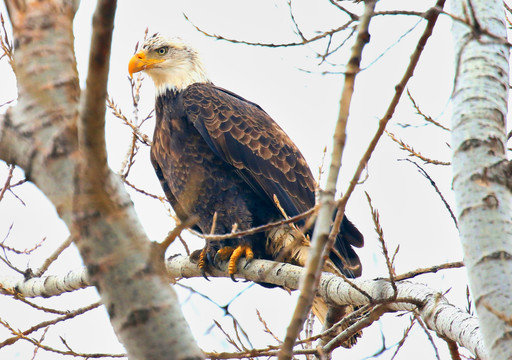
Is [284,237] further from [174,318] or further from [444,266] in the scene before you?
[174,318]

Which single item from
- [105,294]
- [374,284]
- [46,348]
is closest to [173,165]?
[46,348]

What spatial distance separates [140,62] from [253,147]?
1225 mm

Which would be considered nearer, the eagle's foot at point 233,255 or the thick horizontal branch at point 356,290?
the thick horizontal branch at point 356,290

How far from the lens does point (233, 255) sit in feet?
13.5

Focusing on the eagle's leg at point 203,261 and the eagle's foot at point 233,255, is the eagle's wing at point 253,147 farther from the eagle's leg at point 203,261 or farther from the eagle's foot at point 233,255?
Answer: the eagle's leg at point 203,261

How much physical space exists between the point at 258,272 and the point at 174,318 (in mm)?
2525

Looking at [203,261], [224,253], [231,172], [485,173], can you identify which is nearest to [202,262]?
[203,261]

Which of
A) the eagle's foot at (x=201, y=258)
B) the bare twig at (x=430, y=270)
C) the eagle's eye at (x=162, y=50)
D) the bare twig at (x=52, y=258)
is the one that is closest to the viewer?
the bare twig at (x=430, y=270)

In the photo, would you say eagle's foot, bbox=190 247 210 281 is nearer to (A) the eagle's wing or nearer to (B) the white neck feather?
(A) the eagle's wing

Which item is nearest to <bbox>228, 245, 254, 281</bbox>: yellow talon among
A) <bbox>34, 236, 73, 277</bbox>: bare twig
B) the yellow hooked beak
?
<bbox>34, 236, 73, 277</bbox>: bare twig

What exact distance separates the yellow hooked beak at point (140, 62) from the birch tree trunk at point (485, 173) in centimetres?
325

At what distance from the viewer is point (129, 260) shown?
1.31m

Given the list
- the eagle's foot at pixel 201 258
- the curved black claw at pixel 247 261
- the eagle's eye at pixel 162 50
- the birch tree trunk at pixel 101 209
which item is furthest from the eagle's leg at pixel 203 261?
the birch tree trunk at pixel 101 209

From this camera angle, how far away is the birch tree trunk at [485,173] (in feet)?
5.48
